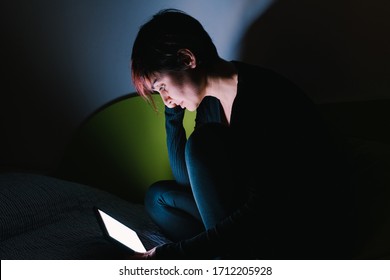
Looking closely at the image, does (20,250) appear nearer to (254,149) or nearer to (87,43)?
(254,149)

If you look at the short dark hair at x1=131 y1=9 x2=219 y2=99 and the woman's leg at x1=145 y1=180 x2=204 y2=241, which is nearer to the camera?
the short dark hair at x1=131 y1=9 x2=219 y2=99

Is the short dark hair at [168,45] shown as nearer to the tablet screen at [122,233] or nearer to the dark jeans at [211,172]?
the dark jeans at [211,172]

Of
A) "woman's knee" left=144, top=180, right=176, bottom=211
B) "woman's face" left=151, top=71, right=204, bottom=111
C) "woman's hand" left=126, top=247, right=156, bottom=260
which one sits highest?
"woman's face" left=151, top=71, right=204, bottom=111

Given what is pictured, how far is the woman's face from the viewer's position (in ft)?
2.87

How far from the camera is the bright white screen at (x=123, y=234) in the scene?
0.87m

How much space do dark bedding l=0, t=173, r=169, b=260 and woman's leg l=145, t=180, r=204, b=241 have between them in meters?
0.03

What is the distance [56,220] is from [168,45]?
510 millimetres

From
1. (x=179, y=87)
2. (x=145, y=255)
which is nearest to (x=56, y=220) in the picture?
(x=145, y=255)

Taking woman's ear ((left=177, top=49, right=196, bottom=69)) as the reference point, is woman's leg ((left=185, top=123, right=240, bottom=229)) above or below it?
below

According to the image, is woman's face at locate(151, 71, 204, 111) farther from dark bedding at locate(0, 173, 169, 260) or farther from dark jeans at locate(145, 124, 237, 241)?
dark bedding at locate(0, 173, 169, 260)

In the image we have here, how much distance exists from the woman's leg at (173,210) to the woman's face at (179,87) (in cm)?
21

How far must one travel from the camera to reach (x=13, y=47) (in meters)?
1.52

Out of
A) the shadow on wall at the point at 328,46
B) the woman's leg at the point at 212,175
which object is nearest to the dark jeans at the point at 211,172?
the woman's leg at the point at 212,175

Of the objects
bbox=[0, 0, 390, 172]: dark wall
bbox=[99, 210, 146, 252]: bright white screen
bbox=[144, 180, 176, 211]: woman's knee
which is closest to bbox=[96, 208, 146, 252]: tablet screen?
bbox=[99, 210, 146, 252]: bright white screen
